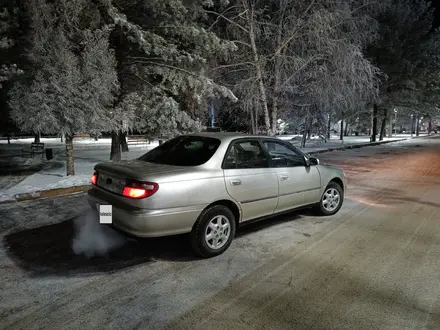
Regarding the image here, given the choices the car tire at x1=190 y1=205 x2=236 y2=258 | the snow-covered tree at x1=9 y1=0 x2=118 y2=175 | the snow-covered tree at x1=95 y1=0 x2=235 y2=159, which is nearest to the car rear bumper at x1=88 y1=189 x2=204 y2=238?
the car tire at x1=190 y1=205 x2=236 y2=258

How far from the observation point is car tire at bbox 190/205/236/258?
149 inches

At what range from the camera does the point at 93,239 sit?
14.9ft

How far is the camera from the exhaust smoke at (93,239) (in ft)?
13.5

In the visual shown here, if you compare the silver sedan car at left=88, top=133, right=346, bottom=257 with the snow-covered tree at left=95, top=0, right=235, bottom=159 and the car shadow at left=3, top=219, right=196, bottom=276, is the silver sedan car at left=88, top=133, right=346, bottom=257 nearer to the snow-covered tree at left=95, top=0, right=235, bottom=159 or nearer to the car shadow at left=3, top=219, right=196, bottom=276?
the car shadow at left=3, top=219, right=196, bottom=276

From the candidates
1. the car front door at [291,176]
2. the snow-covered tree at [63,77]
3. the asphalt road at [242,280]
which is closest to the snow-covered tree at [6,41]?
the snow-covered tree at [63,77]

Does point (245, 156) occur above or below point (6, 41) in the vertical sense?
below

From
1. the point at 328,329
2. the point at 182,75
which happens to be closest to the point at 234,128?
the point at 182,75

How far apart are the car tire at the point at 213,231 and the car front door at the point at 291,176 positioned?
100cm

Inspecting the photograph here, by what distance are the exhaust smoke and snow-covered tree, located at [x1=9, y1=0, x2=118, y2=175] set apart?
3.92m

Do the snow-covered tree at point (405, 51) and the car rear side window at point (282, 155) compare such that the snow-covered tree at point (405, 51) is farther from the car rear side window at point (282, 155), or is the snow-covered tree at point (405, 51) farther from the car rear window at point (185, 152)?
the car rear window at point (185, 152)

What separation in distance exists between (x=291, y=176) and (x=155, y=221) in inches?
91.1

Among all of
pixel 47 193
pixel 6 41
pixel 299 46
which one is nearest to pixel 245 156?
pixel 47 193

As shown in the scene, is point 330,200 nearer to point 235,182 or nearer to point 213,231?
point 235,182

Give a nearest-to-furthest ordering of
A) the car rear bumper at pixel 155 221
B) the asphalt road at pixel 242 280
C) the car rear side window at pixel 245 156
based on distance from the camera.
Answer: the asphalt road at pixel 242 280 < the car rear bumper at pixel 155 221 < the car rear side window at pixel 245 156
